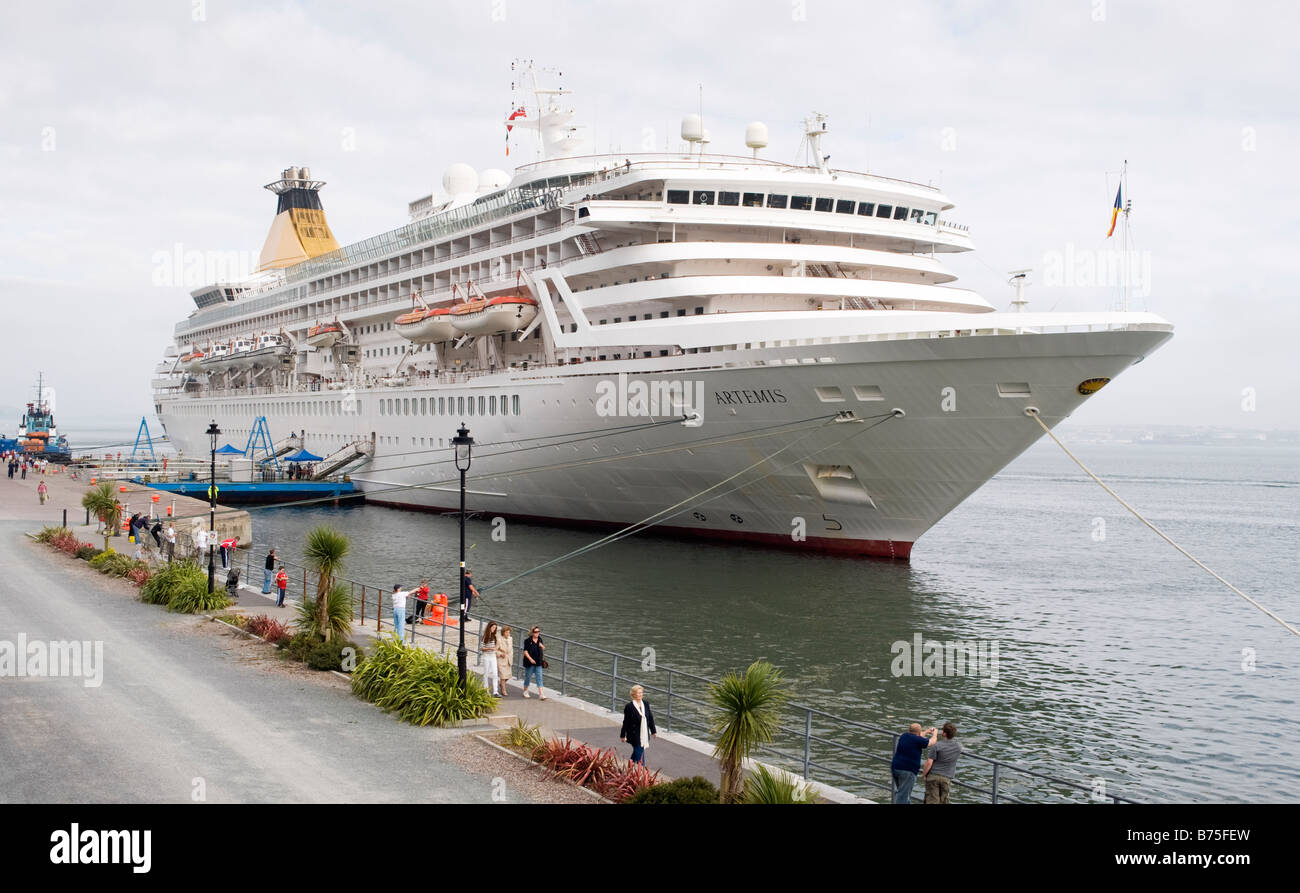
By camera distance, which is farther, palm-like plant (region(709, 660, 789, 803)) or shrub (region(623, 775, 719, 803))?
palm-like plant (region(709, 660, 789, 803))

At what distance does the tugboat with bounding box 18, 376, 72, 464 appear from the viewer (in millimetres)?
92606

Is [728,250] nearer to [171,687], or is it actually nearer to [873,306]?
[873,306]

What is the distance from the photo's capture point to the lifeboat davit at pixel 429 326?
1626 inches

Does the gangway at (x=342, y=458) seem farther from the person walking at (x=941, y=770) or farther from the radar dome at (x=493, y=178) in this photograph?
the person walking at (x=941, y=770)

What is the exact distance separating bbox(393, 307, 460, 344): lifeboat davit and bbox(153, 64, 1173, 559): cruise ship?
0.11 metres

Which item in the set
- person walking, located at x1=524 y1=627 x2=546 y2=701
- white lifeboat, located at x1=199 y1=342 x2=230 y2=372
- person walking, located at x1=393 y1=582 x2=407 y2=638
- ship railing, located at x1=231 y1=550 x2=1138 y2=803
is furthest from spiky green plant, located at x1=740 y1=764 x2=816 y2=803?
white lifeboat, located at x1=199 y1=342 x2=230 y2=372

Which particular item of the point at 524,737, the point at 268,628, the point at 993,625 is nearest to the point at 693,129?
the point at 993,625

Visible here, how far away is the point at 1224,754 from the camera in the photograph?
16141 millimetres

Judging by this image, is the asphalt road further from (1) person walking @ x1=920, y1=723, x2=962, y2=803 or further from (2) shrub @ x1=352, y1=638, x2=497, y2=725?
(1) person walking @ x1=920, y1=723, x2=962, y2=803

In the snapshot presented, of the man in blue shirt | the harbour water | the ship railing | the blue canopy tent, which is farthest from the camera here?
the blue canopy tent

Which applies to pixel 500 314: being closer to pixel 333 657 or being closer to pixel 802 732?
pixel 333 657

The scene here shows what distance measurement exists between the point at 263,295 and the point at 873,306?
51090 mm

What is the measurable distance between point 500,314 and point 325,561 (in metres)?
20.1
